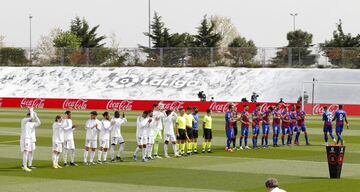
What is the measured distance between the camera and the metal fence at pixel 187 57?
97312mm

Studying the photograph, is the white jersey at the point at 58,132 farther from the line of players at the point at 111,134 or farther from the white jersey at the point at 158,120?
the white jersey at the point at 158,120

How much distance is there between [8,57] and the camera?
11375cm

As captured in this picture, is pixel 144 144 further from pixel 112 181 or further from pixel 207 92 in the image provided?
pixel 207 92

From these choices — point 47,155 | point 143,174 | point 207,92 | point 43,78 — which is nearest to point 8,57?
point 43,78

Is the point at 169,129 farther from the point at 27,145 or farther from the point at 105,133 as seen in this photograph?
the point at 27,145

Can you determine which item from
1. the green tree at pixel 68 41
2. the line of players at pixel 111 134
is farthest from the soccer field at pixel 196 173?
the green tree at pixel 68 41

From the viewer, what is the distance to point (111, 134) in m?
35.8

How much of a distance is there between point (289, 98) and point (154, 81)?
16433 mm

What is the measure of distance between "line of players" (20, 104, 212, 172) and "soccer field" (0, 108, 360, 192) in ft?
2.35

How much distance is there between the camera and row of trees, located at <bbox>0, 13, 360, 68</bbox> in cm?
9844

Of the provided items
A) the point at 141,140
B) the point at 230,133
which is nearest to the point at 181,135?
the point at 141,140

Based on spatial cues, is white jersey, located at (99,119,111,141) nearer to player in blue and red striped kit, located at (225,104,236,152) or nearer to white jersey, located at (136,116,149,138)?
white jersey, located at (136,116,149,138)

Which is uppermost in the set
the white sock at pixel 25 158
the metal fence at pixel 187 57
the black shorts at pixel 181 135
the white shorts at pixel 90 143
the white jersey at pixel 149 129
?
the metal fence at pixel 187 57

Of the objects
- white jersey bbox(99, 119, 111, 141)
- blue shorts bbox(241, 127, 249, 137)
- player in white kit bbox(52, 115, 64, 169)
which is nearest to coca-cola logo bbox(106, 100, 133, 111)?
blue shorts bbox(241, 127, 249, 137)
